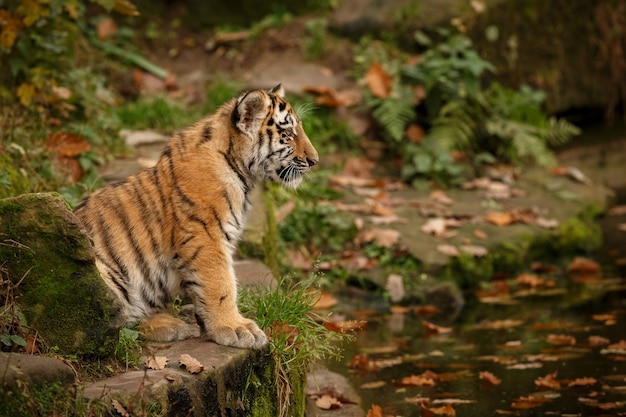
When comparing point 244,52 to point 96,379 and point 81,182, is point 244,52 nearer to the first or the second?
point 81,182

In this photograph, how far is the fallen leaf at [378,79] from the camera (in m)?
11.4

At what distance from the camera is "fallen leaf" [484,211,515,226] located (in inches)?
388

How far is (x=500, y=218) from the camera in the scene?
990 cm

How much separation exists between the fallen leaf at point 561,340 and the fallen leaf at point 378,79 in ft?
15.3

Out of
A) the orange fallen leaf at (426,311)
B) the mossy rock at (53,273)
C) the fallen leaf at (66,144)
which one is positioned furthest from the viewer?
the orange fallen leaf at (426,311)

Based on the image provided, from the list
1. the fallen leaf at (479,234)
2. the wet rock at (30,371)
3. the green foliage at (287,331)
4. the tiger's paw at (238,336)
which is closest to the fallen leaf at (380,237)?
the fallen leaf at (479,234)

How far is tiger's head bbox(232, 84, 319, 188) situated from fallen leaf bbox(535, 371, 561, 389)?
6.96ft

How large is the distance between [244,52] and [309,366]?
769cm

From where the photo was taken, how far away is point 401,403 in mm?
6145

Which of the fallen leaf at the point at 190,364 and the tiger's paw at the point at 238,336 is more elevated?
the tiger's paw at the point at 238,336

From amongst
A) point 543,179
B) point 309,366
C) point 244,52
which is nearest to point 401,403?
point 309,366

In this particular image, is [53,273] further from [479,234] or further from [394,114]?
[394,114]

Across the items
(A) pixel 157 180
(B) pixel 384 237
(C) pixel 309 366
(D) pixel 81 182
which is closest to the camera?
(A) pixel 157 180

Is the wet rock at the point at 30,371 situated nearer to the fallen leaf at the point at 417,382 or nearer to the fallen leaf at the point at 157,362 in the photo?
the fallen leaf at the point at 157,362
